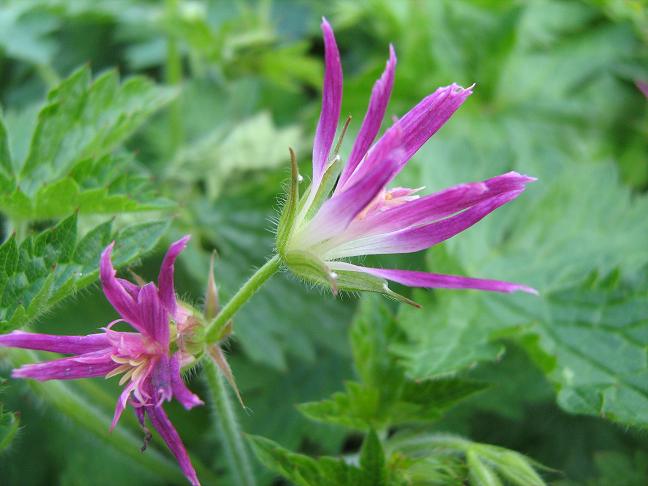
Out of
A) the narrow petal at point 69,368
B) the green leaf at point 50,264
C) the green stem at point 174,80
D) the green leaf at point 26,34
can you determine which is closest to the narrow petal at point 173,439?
the narrow petal at point 69,368

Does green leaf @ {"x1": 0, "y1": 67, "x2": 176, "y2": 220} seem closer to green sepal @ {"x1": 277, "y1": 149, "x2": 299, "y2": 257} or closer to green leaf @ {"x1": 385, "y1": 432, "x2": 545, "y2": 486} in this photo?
green sepal @ {"x1": 277, "y1": 149, "x2": 299, "y2": 257}

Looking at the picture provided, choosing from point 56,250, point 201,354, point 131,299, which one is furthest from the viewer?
point 56,250

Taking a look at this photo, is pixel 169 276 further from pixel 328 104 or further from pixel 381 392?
pixel 381 392

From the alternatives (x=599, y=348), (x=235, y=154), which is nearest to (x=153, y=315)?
(x=599, y=348)

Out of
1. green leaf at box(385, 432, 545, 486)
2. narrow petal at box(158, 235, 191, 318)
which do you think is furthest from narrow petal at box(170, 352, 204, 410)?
green leaf at box(385, 432, 545, 486)

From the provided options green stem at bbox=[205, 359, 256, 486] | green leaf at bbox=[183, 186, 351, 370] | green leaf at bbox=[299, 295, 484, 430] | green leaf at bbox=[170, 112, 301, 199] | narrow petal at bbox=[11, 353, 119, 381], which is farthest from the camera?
green leaf at bbox=[170, 112, 301, 199]

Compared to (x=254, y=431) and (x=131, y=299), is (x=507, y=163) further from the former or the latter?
(x=131, y=299)

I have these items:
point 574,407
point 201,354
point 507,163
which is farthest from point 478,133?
point 201,354

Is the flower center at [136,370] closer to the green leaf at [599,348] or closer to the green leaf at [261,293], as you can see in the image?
the green leaf at [261,293]
